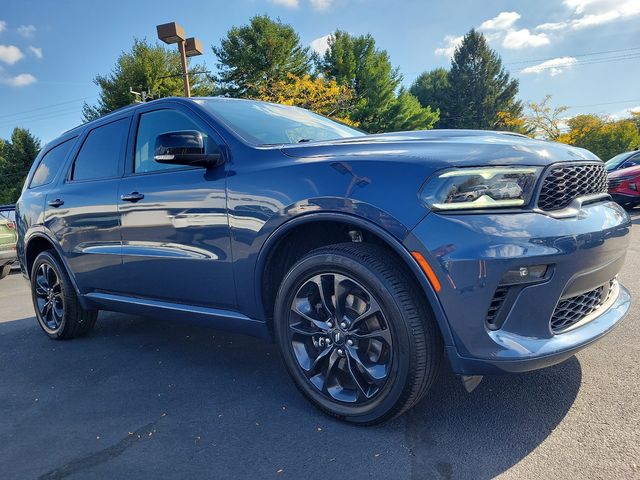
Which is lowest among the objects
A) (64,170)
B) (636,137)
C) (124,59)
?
(636,137)

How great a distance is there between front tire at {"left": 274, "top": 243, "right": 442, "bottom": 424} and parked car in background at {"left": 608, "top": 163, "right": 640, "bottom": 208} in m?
10.4

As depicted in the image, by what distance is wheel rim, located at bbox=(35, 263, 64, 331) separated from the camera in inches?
169

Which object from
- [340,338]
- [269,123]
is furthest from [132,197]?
[340,338]

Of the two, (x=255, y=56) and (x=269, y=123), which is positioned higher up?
(x=255, y=56)

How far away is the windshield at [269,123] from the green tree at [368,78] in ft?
115

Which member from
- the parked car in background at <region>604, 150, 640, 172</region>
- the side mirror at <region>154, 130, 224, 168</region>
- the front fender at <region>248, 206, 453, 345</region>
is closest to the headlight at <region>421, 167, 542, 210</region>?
the front fender at <region>248, 206, 453, 345</region>

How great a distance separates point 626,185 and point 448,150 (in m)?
10.6

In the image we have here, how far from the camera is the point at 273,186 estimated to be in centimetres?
243

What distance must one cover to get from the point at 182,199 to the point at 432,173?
154cm

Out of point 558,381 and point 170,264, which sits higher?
point 170,264

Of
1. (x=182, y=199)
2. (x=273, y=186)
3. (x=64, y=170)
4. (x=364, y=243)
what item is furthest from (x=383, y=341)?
(x=64, y=170)

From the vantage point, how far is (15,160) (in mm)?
46500

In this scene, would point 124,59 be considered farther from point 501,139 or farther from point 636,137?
point 501,139

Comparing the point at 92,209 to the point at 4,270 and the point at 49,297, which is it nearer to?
the point at 49,297
